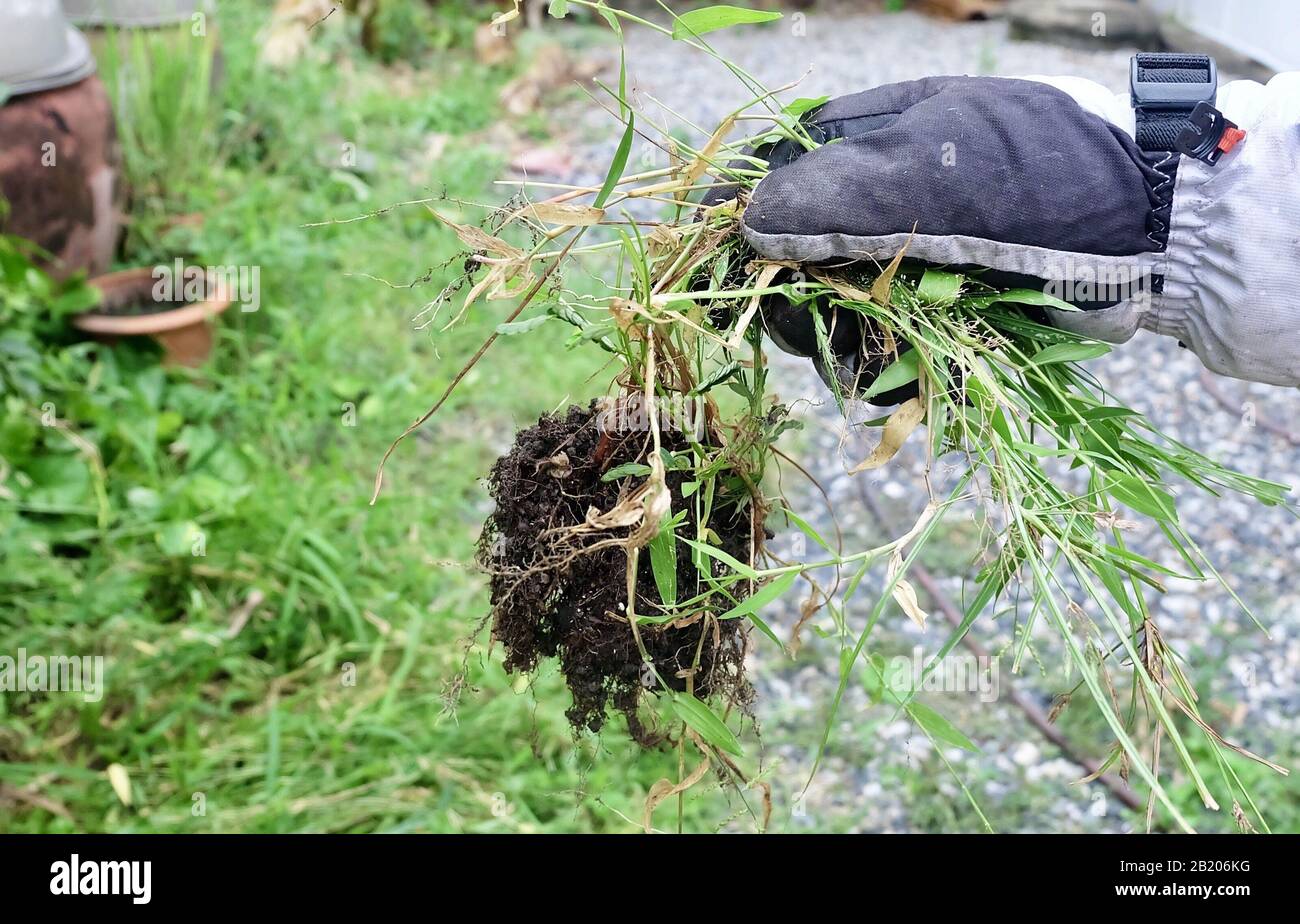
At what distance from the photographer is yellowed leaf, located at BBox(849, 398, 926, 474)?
4.35 feet

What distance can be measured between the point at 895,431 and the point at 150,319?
2875 millimetres

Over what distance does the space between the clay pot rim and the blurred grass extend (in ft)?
0.30

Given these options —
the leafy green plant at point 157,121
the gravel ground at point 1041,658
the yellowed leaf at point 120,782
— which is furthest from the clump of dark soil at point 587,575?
the leafy green plant at point 157,121

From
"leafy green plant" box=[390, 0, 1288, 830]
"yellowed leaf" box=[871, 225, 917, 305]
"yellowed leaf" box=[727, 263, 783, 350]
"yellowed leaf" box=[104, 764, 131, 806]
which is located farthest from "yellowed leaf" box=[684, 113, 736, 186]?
"yellowed leaf" box=[104, 764, 131, 806]

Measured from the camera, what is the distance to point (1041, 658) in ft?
7.67

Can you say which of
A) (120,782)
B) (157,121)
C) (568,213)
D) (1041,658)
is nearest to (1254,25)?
(1041,658)

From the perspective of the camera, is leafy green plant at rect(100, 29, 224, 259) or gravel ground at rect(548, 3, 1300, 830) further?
leafy green plant at rect(100, 29, 224, 259)

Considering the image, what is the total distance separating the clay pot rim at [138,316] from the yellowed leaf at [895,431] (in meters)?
2.82

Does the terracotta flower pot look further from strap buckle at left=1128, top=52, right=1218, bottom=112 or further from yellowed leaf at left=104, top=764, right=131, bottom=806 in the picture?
strap buckle at left=1128, top=52, right=1218, bottom=112

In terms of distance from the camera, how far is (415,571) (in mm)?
3098

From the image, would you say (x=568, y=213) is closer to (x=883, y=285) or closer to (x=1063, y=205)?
(x=883, y=285)

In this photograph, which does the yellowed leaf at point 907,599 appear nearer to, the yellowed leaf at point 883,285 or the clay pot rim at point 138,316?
the yellowed leaf at point 883,285

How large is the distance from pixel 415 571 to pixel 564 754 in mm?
666
